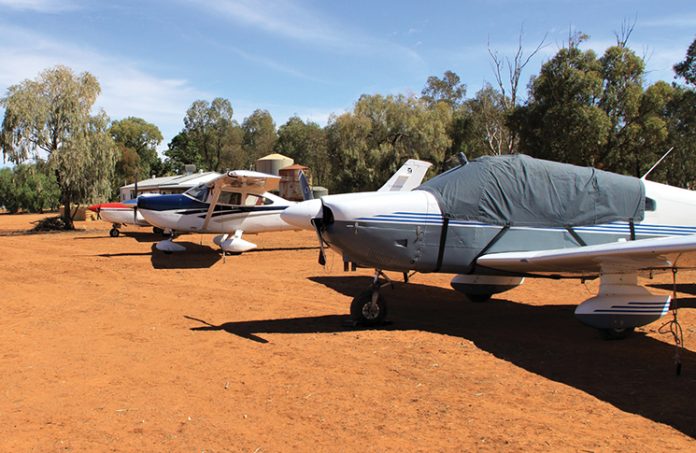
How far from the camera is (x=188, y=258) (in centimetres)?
1605

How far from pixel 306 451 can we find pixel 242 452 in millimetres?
439

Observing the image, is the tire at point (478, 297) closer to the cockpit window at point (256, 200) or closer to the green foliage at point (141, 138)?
the cockpit window at point (256, 200)

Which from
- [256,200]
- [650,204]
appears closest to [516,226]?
[650,204]

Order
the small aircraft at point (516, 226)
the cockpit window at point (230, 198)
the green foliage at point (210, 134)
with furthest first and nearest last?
the green foliage at point (210, 134)
the cockpit window at point (230, 198)
the small aircraft at point (516, 226)

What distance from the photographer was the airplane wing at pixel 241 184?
1586 cm

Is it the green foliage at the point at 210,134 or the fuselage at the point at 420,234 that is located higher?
the green foliage at the point at 210,134

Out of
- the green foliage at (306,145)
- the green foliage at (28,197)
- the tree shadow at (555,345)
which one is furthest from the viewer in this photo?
the green foliage at (306,145)

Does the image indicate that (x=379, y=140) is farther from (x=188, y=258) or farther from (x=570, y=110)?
(x=188, y=258)

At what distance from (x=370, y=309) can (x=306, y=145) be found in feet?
238

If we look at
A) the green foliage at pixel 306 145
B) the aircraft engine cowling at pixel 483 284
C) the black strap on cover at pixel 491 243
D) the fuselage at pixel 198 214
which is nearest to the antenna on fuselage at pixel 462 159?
the black strap on cover at pixel 491 243

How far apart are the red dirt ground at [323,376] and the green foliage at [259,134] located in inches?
3032

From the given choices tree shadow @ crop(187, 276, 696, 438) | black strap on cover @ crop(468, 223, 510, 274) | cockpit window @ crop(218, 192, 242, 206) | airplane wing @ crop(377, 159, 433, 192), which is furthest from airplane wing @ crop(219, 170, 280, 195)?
black strap on cover @ crop(468, 223, 510, 274)

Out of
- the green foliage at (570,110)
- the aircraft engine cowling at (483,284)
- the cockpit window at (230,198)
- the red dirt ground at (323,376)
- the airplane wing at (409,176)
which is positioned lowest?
the red dirt ground at (323,376)

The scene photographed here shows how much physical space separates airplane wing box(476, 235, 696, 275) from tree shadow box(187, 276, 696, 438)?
3.19 feet
